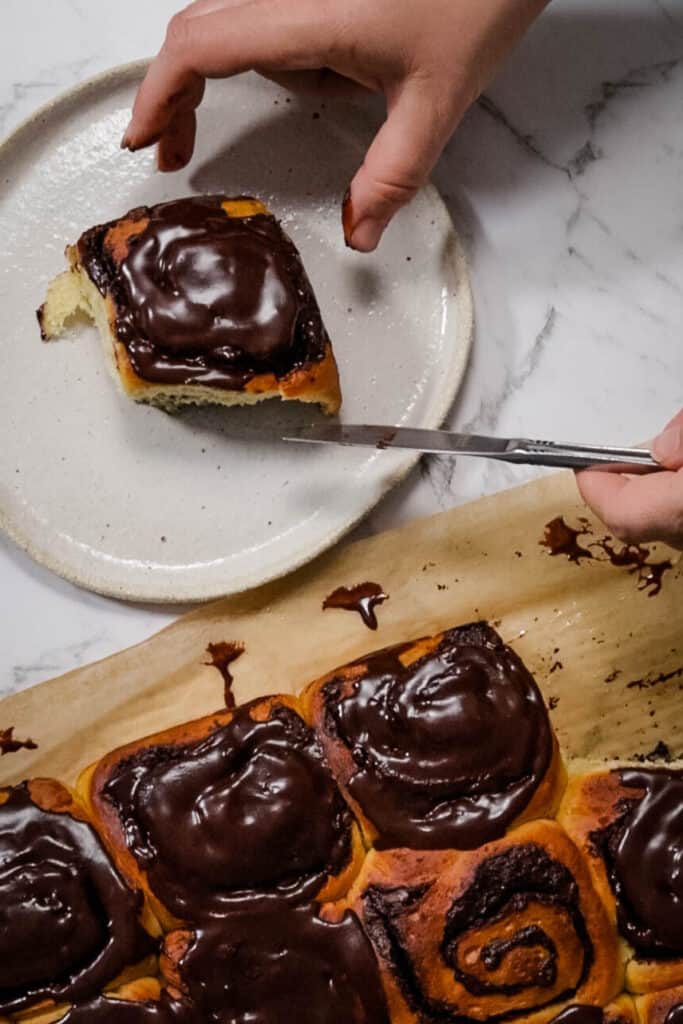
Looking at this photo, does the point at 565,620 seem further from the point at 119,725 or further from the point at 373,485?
the point at 119,725

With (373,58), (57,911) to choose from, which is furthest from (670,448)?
(57,911)

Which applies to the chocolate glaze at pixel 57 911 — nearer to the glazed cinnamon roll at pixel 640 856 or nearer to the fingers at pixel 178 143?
the glazed cinnamon roll at pixel 640 856

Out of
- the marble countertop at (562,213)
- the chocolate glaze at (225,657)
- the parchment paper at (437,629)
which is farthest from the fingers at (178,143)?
the chocolate glaze at (225,657)

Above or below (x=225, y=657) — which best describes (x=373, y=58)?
above

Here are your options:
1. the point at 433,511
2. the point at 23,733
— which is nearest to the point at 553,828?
the point at 433,511

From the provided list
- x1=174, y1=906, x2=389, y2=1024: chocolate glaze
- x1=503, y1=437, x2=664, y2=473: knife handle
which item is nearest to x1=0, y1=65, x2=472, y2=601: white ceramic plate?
x1=503, y1=437, x2=664, y2=473: knife handle

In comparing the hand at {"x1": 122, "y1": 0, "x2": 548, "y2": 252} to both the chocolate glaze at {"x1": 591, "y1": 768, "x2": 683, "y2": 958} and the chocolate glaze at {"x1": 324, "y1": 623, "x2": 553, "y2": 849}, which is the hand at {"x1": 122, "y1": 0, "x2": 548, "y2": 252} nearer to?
the chocolate glaze at {"x1": 324, "y1": 623, "x2": 553, "y2": 849}

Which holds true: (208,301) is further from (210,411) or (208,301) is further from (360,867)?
(360,867)
